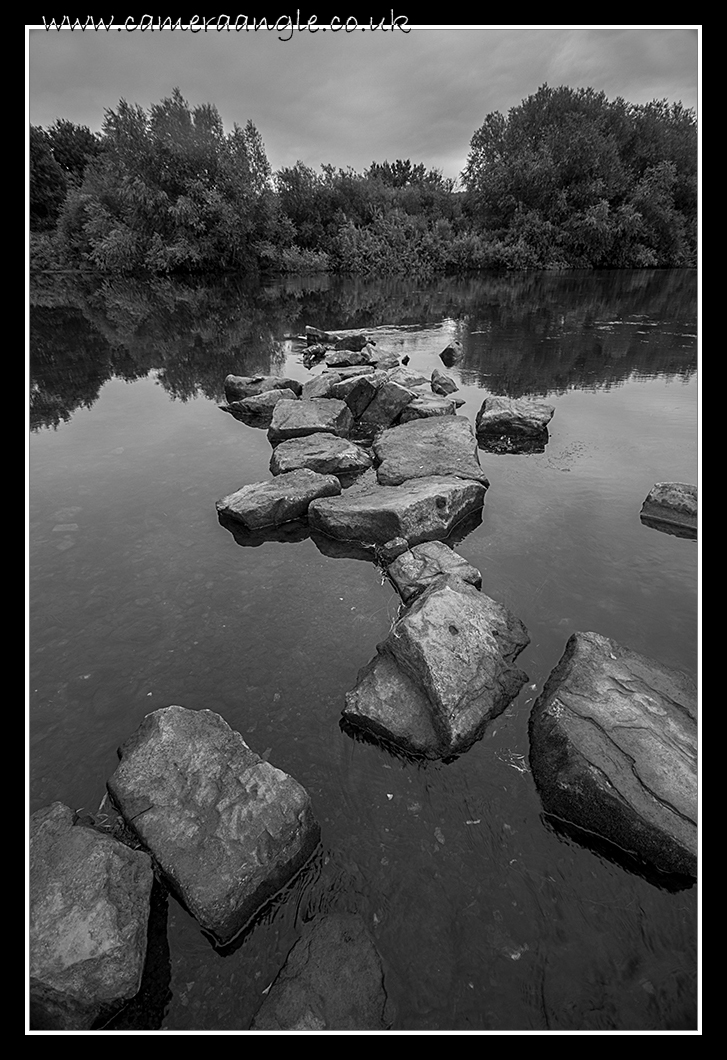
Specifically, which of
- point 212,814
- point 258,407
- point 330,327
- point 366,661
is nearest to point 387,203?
point 330,327

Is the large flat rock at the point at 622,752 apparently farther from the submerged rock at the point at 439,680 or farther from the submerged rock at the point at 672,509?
the submerged rock at the point at 672,509

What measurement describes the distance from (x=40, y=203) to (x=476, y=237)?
4739cm

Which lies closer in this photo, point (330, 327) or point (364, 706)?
point (364, 706)

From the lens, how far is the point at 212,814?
2.70 m

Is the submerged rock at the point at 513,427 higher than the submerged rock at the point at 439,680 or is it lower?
higher

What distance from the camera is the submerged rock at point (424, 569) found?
4.45 metres

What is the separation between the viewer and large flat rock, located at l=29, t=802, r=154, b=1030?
2.10 m

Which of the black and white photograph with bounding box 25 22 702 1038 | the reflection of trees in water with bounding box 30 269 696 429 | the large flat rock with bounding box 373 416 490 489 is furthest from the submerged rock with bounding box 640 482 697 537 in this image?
the reflection of trees in water with bounding box 30 269 696 429

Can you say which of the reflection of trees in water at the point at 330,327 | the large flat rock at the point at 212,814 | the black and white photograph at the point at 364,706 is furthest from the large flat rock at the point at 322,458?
the reflection of trees in water at the point at 330,327

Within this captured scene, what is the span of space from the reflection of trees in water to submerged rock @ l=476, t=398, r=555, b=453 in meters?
2.59

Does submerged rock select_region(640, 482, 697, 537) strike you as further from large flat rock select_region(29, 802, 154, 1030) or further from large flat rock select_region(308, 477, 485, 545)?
large flat rock select_region(29, 802, 154, 1030)

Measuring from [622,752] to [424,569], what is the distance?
6.97 ft

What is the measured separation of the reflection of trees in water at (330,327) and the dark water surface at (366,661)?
4.89 feet

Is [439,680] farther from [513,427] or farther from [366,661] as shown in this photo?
[513,427]
